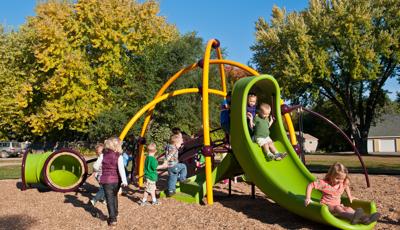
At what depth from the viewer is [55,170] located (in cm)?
1091

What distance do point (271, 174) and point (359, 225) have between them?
61.7 inches

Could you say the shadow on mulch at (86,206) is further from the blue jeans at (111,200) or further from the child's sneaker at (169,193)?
the child's sneaker at (169,193)

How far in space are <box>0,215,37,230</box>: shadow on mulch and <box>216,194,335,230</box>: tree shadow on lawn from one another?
3216mm

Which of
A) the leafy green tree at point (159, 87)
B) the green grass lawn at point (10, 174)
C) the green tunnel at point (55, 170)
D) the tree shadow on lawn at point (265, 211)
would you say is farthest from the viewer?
the leafy green tree at point (159, 87)

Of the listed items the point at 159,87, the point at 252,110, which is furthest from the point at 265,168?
the point at 159,87

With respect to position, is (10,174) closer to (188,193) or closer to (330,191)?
(188,193)

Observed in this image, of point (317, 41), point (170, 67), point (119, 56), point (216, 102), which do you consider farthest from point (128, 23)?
point (317, 41)

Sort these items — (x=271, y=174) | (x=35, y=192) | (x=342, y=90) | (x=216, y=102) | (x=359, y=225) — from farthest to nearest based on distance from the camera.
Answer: (x=342, y=90) < (x=216, y=102) < (x=35, y=192) < (x=271, y=174) < (x=359, y=225)

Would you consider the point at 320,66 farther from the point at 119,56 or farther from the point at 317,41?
the point at 119,56

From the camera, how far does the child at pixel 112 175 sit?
6.26 meters

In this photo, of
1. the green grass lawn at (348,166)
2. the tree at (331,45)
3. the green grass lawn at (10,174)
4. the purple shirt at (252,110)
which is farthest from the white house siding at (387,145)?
the purple shirt at (252,110)

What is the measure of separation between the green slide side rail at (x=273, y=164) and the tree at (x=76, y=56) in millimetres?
22641

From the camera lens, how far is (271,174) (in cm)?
634

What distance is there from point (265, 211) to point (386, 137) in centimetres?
5784
